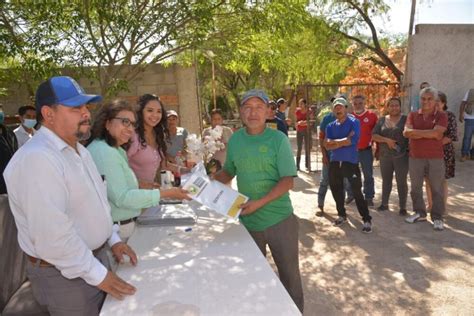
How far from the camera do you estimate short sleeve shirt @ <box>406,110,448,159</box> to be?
4.68m

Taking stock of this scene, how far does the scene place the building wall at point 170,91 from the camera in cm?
924

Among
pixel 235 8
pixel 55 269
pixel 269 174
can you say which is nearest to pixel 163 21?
pixel 235 8

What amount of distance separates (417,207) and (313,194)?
2.09 m

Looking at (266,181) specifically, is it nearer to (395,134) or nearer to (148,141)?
(148,141)

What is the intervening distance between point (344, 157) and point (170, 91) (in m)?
5.59

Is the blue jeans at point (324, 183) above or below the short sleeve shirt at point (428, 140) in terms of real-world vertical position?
below

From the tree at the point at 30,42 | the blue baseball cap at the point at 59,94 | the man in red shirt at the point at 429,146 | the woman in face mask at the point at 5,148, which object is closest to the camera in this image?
the blue baseball cap at the point at 59,94

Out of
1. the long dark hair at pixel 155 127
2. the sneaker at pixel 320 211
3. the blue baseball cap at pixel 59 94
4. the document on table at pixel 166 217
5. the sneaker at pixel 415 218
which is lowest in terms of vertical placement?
the sneaker at pixel 320 211

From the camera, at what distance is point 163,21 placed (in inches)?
179

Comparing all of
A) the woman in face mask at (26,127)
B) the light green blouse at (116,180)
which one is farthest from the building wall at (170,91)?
the light green blouse at (116,180)

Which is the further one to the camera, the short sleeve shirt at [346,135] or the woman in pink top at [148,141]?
the short sleeve shirt at [346,135]

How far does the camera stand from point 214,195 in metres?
2.27

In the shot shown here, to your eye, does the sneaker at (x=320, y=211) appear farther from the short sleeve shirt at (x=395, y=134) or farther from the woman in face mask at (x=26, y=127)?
the woman in face mask at (x=26, y=127)

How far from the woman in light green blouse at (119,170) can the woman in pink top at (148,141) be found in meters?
0.53
